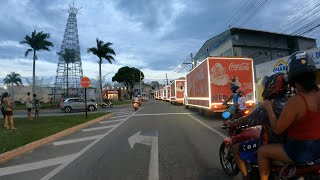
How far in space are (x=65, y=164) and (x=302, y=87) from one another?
21.5ft

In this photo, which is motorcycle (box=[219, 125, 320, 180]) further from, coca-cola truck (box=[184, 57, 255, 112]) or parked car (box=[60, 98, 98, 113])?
parked car (box=[60, 98, 98, 113])

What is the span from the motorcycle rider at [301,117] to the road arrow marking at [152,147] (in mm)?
3704

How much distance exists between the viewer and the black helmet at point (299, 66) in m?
3.79

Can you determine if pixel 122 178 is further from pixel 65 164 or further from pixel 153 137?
pixel 153 137

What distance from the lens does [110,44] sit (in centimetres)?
6291

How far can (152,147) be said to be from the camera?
11039 mm

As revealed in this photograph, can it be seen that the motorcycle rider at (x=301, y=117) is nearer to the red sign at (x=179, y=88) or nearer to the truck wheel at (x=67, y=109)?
the truck wheel at (x=67, y=109)

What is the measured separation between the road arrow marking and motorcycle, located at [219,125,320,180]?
1.44 metres

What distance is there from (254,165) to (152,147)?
6.50 m

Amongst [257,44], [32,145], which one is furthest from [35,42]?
[32,145]

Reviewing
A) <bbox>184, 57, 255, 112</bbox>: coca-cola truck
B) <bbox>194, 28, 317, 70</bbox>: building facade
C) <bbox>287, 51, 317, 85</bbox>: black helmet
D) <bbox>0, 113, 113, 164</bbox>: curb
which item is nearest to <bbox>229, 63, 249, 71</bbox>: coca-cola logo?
<bbox>184, 57, 255, 112</bbox>: coca-cola truck

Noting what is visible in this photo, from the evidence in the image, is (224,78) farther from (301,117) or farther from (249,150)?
(301,117)

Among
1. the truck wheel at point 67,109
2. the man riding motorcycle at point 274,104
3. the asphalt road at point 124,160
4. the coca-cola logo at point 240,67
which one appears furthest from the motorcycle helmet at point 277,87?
the truck wheel at point 67,109

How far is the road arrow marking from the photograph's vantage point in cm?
750
